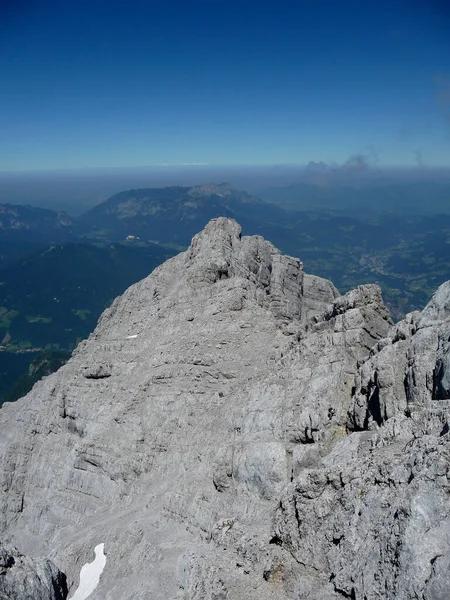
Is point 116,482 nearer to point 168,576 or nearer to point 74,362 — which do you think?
point 168,576

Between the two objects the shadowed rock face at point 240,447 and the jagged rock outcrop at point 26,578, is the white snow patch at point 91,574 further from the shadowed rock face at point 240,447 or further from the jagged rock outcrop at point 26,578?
the jagged rock outcrop at point 26,578

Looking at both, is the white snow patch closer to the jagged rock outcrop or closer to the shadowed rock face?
the shadowed rock face

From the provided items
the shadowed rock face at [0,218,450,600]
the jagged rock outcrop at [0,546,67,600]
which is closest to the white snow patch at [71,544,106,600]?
the shadowed rock face at [0,218,450,600]

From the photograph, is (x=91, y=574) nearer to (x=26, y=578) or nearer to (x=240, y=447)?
(x=26, y=578)

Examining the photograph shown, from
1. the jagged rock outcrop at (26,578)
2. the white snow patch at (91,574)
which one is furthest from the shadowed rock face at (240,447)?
the jagged rock outcrop at (26,578)

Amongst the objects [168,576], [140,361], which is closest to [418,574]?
[168,576]
